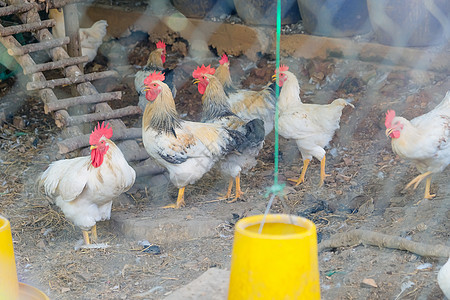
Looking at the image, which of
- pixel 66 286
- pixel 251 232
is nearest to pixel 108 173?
pixel 66 286

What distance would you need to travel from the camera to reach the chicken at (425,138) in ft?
10.4

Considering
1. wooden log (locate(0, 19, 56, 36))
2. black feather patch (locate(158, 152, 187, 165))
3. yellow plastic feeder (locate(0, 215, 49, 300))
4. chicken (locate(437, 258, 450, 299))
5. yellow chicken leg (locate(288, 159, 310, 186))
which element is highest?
wooden log (locate(0, 19, 56, 36))

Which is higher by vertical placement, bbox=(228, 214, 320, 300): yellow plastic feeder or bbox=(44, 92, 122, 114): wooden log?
bbox=(228, 214, 320, 300): yellow plastic feeder

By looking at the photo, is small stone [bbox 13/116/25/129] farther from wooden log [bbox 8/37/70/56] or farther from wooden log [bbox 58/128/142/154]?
wooden log [bbox 58/128/142/154]

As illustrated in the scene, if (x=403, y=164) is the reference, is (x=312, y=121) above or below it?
above

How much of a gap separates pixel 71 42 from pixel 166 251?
2.34 m

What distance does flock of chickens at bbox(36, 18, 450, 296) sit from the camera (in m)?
3.09

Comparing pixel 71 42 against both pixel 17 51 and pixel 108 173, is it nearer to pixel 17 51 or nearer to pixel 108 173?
pixel 17 51

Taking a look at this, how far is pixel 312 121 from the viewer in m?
3.79

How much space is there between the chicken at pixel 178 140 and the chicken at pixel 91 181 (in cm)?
41

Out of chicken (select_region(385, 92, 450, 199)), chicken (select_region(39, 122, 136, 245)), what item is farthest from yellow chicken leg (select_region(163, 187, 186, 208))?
chicken (select_region(385, 92, 450, 199))

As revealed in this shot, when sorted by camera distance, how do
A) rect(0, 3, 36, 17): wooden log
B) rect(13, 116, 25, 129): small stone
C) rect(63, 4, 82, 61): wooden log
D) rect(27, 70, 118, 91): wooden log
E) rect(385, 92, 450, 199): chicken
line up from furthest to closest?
rect(13, 116, 25, 129): small stone, rect(63, 4, 82, 61): wooden log, rect(0, 3, 36, 17): wooden log, rect(27, 70, 118, 91): wooden log, rect(385, 92, 450, 199): chicken

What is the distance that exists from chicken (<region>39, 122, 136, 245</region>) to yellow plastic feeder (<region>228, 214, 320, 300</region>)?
5.81 ft

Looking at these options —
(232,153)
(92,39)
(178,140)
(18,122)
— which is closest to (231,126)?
(232,153)
